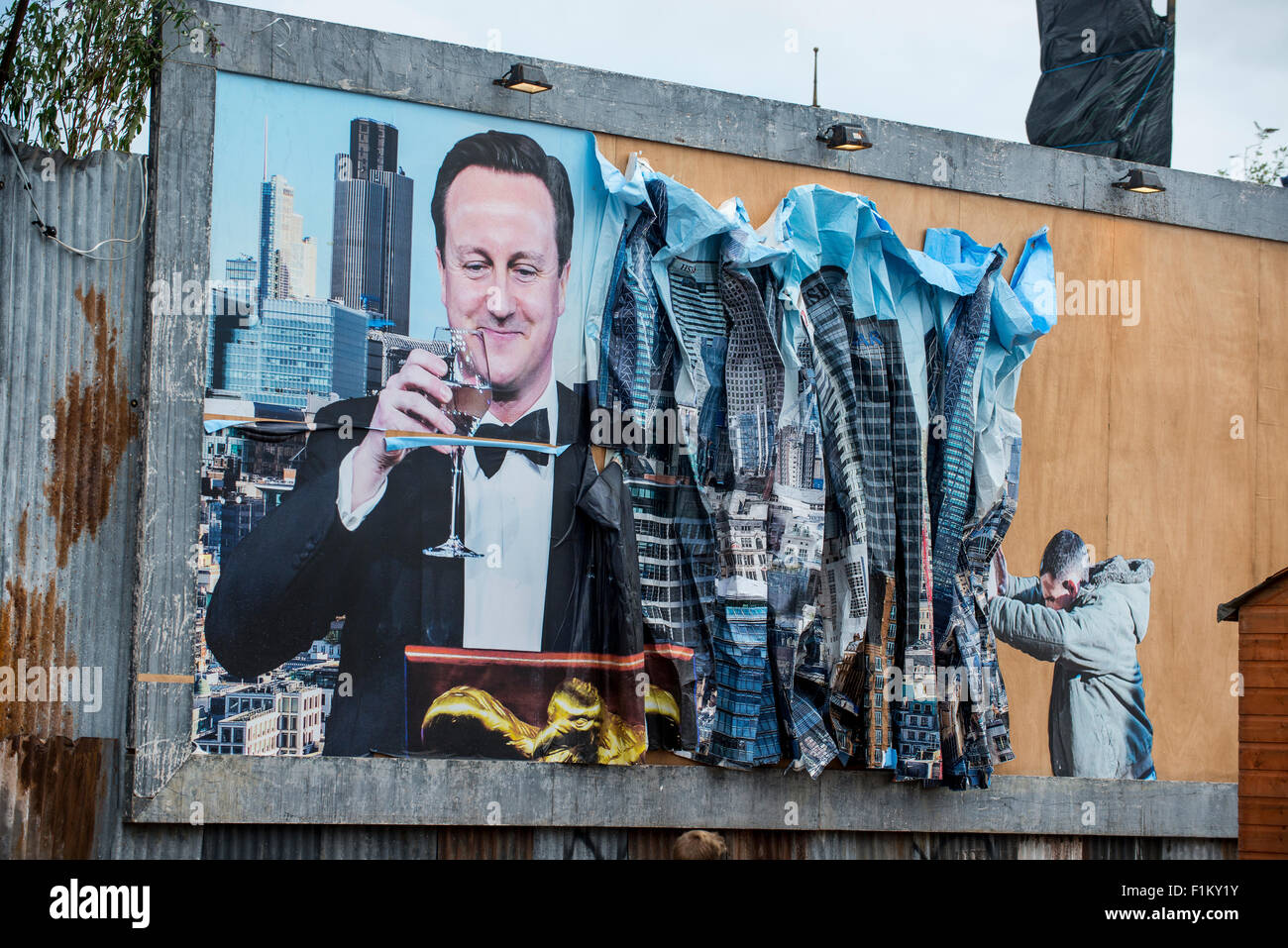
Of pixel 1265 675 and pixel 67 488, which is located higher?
pixel 67 488

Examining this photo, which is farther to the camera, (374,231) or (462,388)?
(462,388)

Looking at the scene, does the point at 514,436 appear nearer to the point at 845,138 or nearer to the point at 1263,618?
the point at 845,138

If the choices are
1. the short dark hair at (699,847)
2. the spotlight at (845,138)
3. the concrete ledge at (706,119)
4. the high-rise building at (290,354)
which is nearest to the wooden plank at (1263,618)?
the concrete ledge at (706,119)

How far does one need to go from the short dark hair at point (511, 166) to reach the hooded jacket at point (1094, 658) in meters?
3.75

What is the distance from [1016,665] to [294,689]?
4.68 metres

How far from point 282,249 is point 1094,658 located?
580 centimetres

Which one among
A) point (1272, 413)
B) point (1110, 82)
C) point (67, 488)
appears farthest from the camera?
point (1110, 82)

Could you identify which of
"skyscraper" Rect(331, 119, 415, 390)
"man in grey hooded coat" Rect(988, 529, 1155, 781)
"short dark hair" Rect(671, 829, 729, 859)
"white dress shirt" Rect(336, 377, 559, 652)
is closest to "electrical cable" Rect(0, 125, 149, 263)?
"skyscraper" Rect(331, 119, 415, 390)

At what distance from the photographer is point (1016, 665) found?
10.1 meters

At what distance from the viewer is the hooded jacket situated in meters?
10.2

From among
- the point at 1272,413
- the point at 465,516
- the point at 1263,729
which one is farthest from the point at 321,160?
the point at 1272,413

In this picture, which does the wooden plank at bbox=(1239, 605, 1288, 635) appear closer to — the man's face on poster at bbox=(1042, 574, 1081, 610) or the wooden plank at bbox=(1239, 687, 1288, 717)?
the wooden plank at bbox=(1239, 687, 1288, 717)

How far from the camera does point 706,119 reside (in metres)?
9.34
